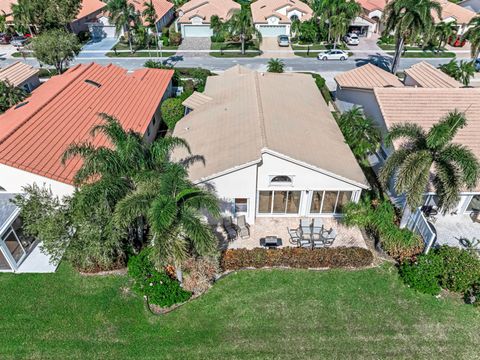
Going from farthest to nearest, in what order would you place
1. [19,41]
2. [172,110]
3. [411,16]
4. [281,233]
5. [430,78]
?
[19,41]
[411,16]
[172,110]
[430,78]
[281,233]

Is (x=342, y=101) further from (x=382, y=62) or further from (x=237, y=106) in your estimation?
(x=382, y=62)

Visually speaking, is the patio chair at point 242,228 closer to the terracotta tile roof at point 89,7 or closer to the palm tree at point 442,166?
the palm tree at point 442,166

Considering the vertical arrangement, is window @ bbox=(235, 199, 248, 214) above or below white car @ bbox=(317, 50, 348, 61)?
below

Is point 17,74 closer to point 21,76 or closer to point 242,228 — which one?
point 21,76

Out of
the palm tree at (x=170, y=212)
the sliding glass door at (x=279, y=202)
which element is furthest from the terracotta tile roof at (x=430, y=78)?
the palm tree at (x=170, y=212)

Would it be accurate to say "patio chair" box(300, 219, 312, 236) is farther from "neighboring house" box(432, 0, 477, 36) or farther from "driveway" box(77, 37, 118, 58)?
"neighboring house" box(432, 0, 477, 36)

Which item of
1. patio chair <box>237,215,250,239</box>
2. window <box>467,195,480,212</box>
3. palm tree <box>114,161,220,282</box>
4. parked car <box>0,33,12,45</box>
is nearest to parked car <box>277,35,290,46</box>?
window <box>467,195,480,212</box>

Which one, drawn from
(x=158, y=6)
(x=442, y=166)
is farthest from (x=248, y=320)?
(x=158, y=6)
